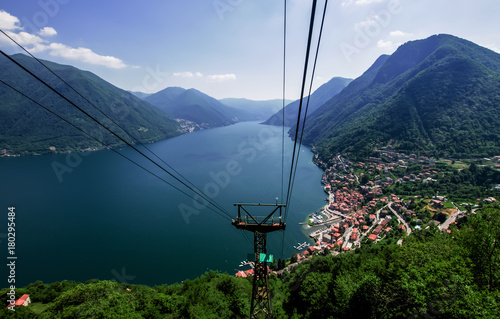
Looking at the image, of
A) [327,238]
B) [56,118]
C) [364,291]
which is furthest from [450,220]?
[56,118]

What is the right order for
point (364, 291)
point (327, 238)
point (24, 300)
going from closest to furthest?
point (364, 291), point (24, 300), point (327, 238)

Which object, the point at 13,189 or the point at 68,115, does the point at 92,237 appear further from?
the point at 68,115

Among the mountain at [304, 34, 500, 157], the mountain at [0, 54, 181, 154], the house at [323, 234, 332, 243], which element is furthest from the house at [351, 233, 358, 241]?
the mountain at [0, 54, 181, 154]

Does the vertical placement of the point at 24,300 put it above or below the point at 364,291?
below

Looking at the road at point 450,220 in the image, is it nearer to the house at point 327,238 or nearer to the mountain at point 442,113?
the house at point 327,238

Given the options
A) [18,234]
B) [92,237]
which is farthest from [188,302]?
[18,234]
